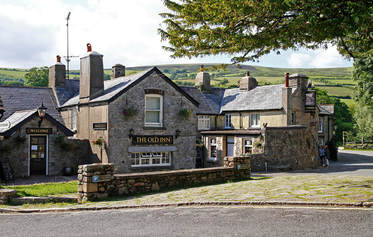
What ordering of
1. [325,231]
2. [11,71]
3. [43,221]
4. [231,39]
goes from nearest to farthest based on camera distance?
[325,231], [43,221], [231,39], [11,71]

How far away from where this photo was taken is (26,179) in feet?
72.7

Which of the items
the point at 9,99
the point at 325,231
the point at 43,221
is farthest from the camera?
the point at 9,99

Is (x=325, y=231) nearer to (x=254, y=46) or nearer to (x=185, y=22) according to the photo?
(x=254, y=46)

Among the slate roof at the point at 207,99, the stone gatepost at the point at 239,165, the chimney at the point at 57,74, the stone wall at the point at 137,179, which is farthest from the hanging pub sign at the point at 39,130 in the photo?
the slate roof at the point at 207,99

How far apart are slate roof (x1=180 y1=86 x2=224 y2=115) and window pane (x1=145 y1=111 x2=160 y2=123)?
12.0 meters

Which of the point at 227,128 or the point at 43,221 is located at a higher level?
the point at 227,128

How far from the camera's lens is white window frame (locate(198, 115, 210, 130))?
124 ft

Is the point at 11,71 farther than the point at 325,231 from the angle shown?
Yes

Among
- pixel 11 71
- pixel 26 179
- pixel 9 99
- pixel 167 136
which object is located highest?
pixel 11 71

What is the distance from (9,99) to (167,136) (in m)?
12.1

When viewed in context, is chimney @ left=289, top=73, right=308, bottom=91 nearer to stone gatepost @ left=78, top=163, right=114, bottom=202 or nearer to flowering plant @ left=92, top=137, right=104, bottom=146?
flowering plant @ left=92, top=137, right=104, bottom=146

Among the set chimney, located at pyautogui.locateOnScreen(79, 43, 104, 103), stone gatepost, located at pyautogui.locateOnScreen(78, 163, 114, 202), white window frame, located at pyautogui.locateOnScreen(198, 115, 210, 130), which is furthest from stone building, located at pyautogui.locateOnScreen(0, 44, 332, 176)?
stone gatepost, located at pyautogui.locateOnScreen(78, 163, 114, 202)

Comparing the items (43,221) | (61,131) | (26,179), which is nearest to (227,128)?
(61,131)

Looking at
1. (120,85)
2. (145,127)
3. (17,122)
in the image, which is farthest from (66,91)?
(145,127)
